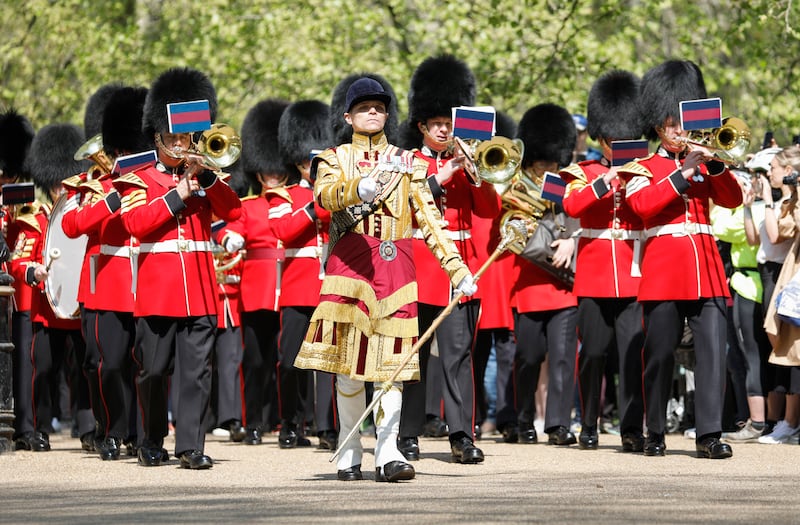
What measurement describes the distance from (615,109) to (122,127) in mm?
3023

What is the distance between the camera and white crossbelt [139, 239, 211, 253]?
895 centimetres

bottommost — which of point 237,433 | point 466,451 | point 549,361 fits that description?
point 237,433

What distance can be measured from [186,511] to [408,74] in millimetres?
10528

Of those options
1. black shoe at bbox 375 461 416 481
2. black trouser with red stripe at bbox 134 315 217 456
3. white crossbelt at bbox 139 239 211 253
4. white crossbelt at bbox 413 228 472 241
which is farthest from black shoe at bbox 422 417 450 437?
black shoe at bbox 375 461 416 481

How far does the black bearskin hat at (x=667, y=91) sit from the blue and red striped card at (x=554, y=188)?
73 cm

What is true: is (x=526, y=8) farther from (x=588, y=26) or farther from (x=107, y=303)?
(x=107, y=303)

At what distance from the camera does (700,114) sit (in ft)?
29.6

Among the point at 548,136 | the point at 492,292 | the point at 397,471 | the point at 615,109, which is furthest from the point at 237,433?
the point at 397,471

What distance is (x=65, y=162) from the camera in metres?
12.1

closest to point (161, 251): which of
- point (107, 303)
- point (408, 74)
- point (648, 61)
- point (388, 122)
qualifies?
point (107, 303)

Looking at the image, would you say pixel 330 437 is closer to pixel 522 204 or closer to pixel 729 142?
pixel 522 204

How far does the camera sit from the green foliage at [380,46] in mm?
16516

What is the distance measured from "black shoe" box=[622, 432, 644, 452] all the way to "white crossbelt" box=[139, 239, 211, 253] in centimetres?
264

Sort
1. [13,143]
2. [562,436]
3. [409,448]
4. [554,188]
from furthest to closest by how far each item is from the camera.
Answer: [13,143], [562,436], [554,188], [409,448]
